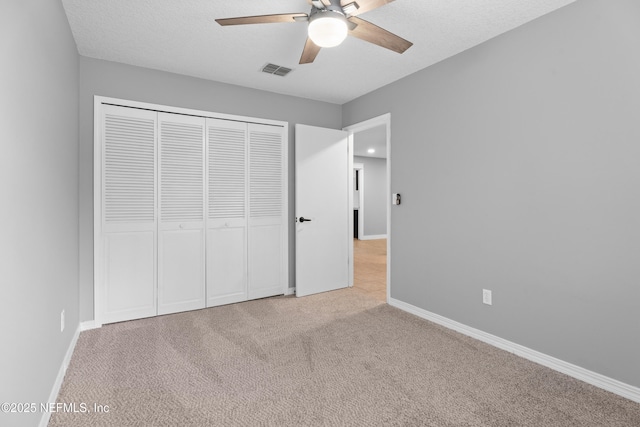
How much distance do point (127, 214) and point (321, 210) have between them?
2.16m

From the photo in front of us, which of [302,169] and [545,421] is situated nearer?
[545,421]

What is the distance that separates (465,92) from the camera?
115 inches

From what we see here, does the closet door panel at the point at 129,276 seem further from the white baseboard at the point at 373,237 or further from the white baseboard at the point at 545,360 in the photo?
the white baseboard at the point at 373,237

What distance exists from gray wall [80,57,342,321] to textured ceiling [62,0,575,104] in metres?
0.13

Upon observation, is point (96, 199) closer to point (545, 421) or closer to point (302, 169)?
point (302, 169)

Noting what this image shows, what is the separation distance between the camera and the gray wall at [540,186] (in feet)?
6.61

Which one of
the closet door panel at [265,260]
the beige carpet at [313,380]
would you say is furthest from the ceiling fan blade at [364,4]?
the closet door panel at [265,260]

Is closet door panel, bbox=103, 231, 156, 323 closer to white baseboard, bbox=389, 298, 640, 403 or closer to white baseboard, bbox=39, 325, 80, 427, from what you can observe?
white baseboard, bbox=39, 325, 80, 427

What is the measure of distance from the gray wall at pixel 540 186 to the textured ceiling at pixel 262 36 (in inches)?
10.6

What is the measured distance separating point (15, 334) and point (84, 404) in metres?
0.83

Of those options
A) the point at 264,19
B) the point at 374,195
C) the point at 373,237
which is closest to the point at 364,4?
the point at 264,19

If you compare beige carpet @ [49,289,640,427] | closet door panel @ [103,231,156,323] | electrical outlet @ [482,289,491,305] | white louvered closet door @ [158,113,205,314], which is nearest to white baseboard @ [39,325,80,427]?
beige carpet @ [49,289,640,427]

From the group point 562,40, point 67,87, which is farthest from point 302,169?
point 562,40

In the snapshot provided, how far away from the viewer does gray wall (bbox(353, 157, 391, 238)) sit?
9.52 meters
